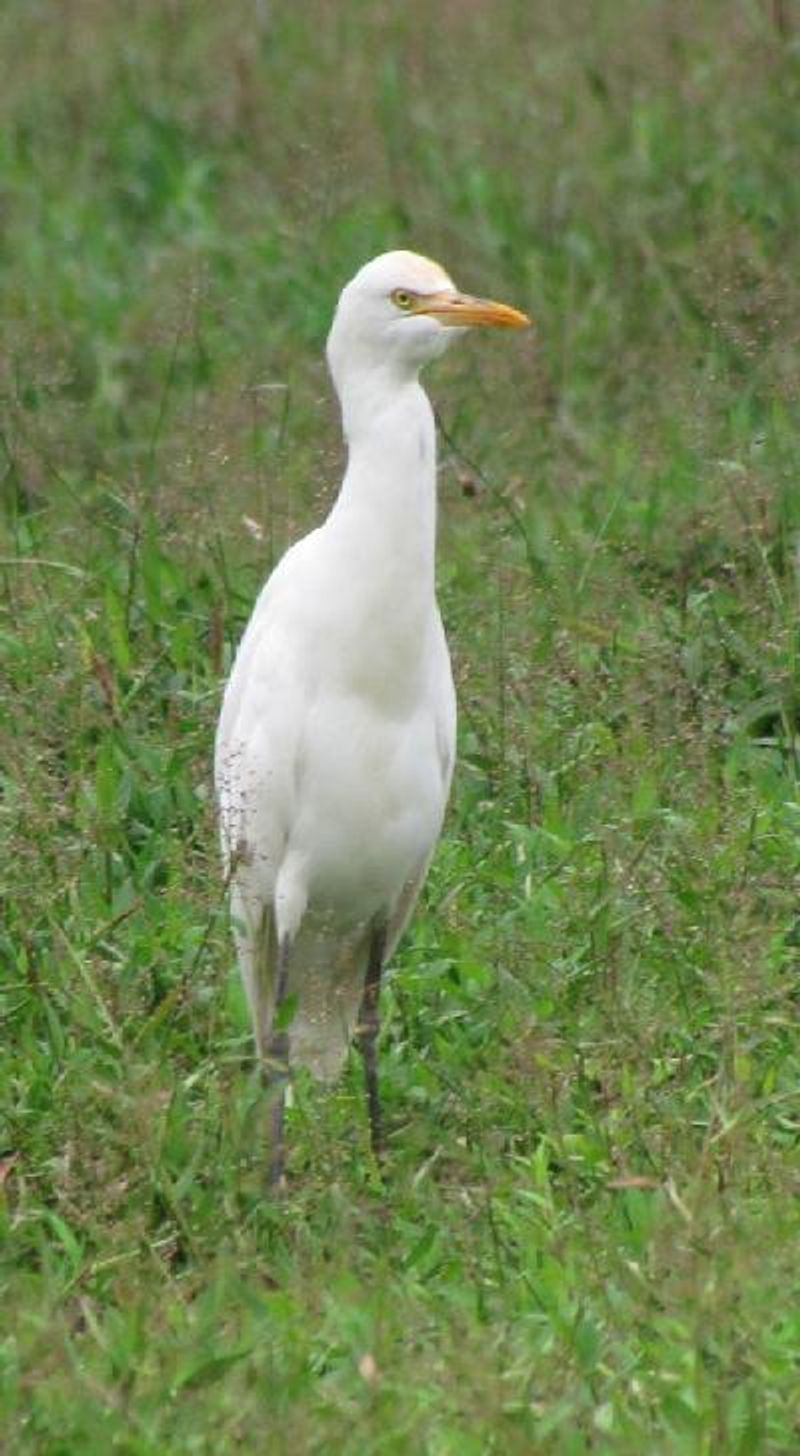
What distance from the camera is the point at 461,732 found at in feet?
20.2

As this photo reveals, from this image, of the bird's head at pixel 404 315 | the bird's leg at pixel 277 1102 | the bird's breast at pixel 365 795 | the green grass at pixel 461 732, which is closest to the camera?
the green grass at pixel 461 732

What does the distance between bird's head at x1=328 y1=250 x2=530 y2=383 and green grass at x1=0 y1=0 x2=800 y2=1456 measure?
0.86 meters

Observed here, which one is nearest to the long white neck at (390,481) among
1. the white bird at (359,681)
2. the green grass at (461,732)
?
the white bird at (359,681)

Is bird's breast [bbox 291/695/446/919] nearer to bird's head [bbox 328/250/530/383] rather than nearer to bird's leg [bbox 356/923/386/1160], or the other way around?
bird's leg [bbox 356/923/386/1160]

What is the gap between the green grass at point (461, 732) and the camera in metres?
4.02

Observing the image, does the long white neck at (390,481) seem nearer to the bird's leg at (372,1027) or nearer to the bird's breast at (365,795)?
the bird's breast at (365,795)

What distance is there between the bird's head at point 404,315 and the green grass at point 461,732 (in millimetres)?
864

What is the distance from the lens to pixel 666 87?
927 centimetres

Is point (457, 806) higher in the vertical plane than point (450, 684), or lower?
lower

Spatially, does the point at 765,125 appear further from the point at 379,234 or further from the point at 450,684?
the point at 450,684

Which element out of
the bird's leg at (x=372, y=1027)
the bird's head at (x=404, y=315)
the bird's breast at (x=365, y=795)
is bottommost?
the bird's leg at (x=372, y=1027)

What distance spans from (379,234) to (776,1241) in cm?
507

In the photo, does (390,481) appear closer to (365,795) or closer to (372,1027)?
(365,795)

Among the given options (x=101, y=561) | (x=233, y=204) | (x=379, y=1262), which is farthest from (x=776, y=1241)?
(x=233, y=204)
